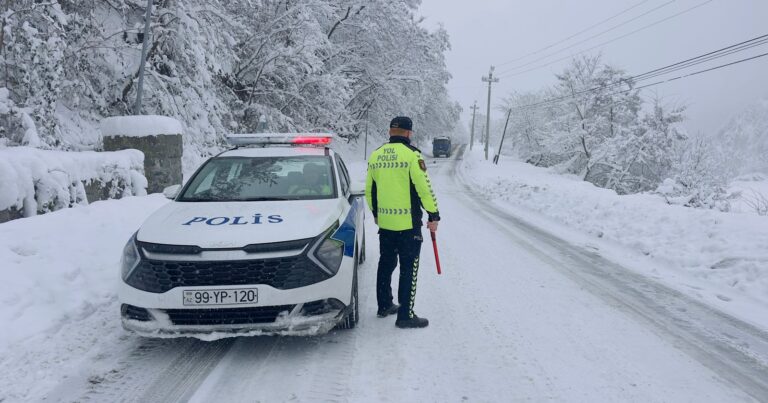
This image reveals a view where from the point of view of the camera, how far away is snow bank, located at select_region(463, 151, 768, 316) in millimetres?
5953

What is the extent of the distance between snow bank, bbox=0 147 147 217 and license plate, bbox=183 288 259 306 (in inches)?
148

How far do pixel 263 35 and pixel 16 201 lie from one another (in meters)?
14.1

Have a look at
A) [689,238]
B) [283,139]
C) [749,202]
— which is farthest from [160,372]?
[749,202]

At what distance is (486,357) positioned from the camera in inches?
147

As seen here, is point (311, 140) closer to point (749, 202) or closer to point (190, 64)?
point (190, 64)

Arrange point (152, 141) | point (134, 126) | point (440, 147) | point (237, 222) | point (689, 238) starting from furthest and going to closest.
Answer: point (440, 147)
point (152, 141)
point (134, 126)
point (689, 238)
point (237, 222)

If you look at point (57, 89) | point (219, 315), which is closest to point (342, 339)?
point (219, 315)

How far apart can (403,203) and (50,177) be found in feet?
16.3

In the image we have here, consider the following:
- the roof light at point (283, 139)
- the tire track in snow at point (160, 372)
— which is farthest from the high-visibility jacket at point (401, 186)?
the tire track in snow at point (160, 372)

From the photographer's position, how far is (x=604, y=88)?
130 ft

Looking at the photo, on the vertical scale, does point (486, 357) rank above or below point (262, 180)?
below

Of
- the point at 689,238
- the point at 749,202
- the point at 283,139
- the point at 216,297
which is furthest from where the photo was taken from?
the point at 749,202

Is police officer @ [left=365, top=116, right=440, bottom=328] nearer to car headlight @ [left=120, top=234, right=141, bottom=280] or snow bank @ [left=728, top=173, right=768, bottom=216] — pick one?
car headlight @ [left=120, top=234, right=141, bottom=280]

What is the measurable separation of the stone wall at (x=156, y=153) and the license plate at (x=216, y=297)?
6.51 m
